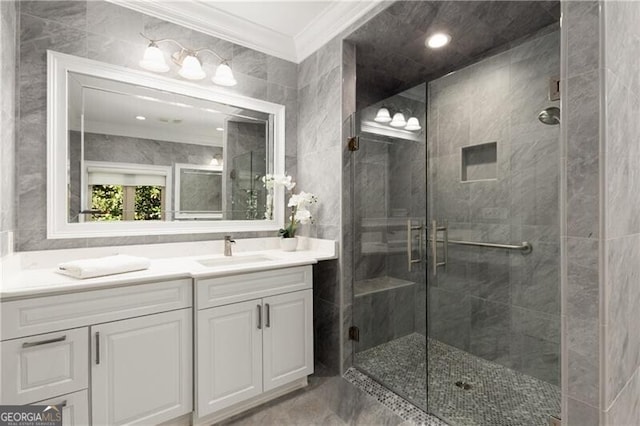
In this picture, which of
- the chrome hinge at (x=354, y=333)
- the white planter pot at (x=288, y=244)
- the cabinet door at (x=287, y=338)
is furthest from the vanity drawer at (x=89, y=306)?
the chrome hinge at (x=354, y=333)

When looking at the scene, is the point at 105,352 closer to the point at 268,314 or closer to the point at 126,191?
the point at 268,314

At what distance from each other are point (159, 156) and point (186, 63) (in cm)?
65

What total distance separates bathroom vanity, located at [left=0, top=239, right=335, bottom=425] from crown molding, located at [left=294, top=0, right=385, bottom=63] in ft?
5.55

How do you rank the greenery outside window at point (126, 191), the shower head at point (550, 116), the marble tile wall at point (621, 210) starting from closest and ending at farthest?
the marble tile wall at point (621, 210)
the shower head at point (550, 116)
the greenery outside window at point (126, 191)

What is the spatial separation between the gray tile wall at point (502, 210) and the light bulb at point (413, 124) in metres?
0.08

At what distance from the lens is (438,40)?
2303mm

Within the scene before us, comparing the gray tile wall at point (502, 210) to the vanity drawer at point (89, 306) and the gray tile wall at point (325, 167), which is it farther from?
the vanity drawer at point (89, 306)

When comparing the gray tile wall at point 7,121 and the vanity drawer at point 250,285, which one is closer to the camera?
the gray tile wall at point 7,121

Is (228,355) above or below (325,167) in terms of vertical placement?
below

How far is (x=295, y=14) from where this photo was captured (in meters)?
2.20

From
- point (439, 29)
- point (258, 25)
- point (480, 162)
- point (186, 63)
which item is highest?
point (258, 25)

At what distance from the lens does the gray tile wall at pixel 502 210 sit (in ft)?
5.36

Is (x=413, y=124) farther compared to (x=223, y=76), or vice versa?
(x=223, y=76)

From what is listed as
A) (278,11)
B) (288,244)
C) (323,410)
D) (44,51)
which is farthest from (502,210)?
(44,51)
